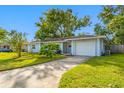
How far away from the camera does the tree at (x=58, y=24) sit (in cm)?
3678

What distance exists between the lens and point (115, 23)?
992 inches

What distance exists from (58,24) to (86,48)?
15.9m

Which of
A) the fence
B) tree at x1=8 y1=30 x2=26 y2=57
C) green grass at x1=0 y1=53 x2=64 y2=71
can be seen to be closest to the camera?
green grass at x1=0 y1=53 x2=64 y2=71

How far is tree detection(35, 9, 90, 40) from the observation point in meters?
36.8

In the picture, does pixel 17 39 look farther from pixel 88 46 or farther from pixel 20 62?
pixel 88 46

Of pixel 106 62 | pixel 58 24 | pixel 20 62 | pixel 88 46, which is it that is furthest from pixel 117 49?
pixel 20 62

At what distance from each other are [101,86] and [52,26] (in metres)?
30.8

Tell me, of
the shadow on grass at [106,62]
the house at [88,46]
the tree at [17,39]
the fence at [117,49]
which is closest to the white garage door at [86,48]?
the house at [88,46]

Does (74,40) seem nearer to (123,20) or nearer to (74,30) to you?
(123,20)

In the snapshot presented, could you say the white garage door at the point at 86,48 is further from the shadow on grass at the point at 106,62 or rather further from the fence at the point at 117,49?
the shadow on grass at the point at 106,62

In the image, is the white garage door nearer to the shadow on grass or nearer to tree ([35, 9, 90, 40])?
the shadow on grass

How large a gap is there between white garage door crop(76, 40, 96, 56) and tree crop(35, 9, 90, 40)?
14.6 meters

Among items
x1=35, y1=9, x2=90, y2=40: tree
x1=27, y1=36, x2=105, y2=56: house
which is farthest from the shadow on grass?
x1=35, y1=9, x2=90, y2=40: tree
